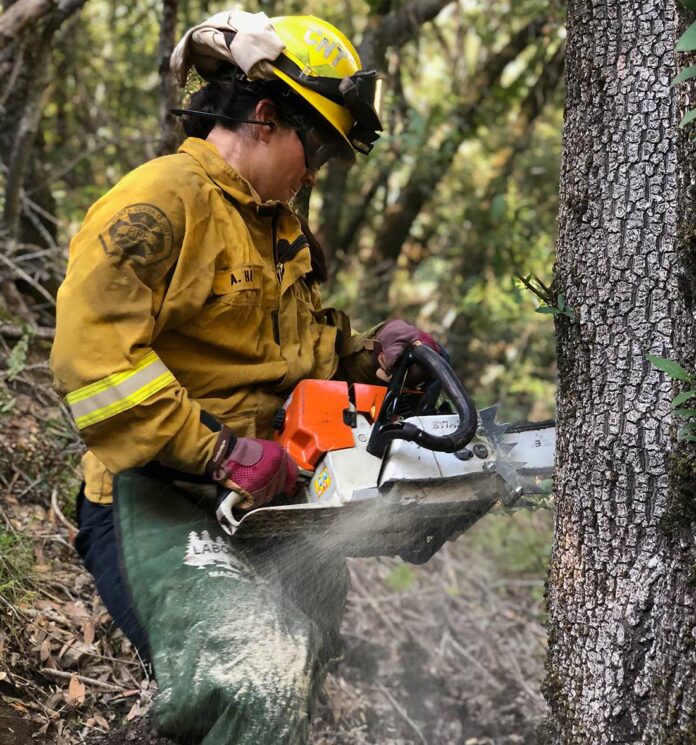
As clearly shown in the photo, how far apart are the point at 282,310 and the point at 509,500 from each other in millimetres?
957

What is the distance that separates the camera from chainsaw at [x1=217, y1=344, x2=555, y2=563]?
2.24 m

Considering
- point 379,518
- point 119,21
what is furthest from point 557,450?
point 119,21

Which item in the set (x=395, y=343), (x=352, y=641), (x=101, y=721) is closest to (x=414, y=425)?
(x=395, y=343)

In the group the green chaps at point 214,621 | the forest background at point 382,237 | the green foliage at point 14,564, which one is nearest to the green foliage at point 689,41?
the forest background at point 382,237

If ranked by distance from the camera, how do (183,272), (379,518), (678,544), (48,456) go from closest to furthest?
1. (678,544)
2. (183,272)
3. (379,518)
4. (48,456)

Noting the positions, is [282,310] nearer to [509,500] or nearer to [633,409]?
[509,500]

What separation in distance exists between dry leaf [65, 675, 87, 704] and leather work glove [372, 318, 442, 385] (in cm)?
148

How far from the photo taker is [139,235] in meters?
2.01

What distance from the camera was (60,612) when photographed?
2.85 metres

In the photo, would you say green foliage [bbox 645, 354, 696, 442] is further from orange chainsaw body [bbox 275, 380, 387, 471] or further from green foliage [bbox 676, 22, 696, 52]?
orange chainsaw body [bbox 275, 380, 387, 471]

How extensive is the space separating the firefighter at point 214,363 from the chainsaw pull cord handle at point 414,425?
18cm

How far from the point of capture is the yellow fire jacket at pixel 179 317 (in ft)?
6.52

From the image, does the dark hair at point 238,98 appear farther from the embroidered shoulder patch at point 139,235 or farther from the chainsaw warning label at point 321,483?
the chainsaw warning label at point 321,483

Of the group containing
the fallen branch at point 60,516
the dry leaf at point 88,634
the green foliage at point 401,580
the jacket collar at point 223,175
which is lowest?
the green foliage at point 401,580
